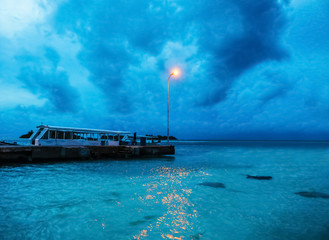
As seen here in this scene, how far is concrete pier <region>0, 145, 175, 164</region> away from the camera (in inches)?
818

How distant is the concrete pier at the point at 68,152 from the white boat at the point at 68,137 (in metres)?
4.71

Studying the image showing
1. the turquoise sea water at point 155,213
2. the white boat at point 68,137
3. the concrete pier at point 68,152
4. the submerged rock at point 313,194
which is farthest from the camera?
the white boat at point 68,137

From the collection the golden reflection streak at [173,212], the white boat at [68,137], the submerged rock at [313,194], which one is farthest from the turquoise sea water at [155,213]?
the white boat at [68,137]

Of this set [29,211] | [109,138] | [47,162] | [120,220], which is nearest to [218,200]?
[120,220]

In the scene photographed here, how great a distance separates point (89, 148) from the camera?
2644 cm

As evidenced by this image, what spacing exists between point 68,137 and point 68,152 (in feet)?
24.2

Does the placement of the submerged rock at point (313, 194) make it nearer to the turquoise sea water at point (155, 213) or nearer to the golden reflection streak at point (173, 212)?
the turquoise sea water at point (155, 213)

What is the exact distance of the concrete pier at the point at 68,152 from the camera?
20.8m

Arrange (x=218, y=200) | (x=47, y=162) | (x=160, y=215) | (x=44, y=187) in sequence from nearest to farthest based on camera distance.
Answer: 1. (x=160, y=215)
2. (x=218, y=200)
3. (x=44, y=187)
4. (x=47, y=162)

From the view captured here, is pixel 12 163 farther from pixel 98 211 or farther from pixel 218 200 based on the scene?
pixel 218 200

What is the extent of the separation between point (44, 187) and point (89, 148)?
16166 millimetres

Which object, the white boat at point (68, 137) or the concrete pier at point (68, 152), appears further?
the white boat at point (68, 137)

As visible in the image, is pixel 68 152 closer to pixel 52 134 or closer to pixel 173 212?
pixel 52 134

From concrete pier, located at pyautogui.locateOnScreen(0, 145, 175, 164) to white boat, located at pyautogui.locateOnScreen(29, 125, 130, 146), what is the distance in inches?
185
